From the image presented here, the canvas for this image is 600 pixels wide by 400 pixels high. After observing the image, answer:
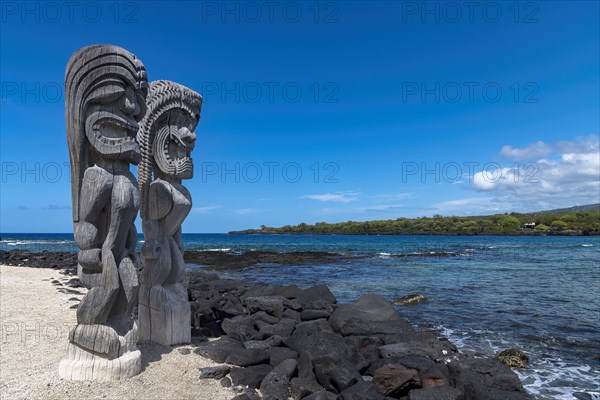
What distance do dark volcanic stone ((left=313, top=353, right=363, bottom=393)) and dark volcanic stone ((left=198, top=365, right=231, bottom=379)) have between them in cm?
111

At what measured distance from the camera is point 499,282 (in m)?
17.4

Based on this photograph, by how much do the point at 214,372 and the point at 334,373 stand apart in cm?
143

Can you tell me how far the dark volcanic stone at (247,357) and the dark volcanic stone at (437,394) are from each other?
A: 1904 millimetres

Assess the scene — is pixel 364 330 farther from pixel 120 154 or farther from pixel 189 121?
pixel 120 154

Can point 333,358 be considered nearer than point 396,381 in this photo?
No

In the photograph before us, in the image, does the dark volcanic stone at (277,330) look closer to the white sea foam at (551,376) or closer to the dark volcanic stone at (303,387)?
the dark volcanic stone at (303,387)

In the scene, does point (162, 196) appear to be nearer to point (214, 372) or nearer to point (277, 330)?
point (214, 372)

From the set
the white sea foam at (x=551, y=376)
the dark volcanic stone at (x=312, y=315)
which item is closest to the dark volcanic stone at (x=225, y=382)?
the dark volcanic stone at (x=312, y=315)

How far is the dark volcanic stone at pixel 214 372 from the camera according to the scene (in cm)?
485

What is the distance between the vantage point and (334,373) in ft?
15.8

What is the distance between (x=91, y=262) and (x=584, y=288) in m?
17.1

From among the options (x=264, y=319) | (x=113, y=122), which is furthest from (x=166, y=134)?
(x=264, y=319)

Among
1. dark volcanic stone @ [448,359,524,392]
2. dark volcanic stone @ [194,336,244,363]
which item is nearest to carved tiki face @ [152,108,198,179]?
dark volcanic stone @ [194,336,244,363]

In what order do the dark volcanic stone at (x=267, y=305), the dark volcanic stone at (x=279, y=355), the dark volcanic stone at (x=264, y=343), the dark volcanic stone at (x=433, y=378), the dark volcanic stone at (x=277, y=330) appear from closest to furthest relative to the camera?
A: the dark volcanic stone at (x=433, y=378) → the dark volcanic stone at (x=279, y=355) → the dark volcanic stone at (x=264, y=343) → the dark volcanic stone at (x=277, y=330) → the dark volcanic stone at (x=267, y=305)
